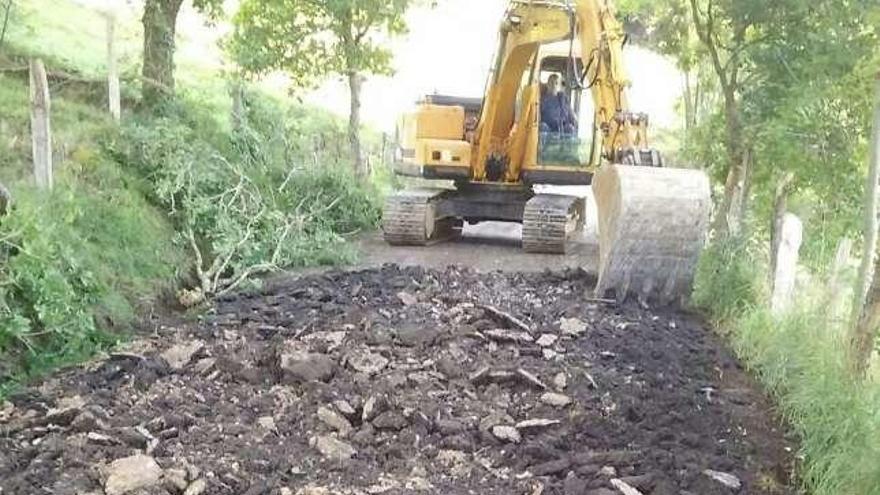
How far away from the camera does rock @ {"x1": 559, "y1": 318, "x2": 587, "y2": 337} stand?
23.0 feet

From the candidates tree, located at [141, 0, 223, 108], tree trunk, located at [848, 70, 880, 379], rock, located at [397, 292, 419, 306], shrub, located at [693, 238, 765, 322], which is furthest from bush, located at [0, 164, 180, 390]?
tree trunk, located at [848, 70, 880, 379]

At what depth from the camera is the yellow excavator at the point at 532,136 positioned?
9.42 m

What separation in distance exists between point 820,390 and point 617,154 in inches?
158

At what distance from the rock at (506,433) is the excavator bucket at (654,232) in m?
2.87

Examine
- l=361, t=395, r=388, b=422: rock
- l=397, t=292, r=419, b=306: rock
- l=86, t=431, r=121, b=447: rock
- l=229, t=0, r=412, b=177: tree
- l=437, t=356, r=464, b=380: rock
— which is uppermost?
l=229, t=0, r=412, b=177: tree

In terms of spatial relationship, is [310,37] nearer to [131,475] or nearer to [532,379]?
[532,379]

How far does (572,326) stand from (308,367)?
1986 mm

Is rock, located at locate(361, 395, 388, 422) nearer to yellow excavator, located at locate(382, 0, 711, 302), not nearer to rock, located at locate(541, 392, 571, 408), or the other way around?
rock, located at locate(541, 392, 571, 408)

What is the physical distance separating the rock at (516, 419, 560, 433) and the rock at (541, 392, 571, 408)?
0.27m

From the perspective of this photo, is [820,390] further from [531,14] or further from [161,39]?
[161,39]

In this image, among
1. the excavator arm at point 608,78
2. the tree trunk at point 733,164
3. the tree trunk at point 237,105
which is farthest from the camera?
the tree trunk at point 237,105

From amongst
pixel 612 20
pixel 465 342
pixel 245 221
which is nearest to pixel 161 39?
pixel 245 221

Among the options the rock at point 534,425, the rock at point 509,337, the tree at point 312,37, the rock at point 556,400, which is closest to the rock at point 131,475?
the rock at point 534,425

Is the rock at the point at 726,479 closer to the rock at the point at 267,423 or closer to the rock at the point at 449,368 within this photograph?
the rock at the point at 449,368
